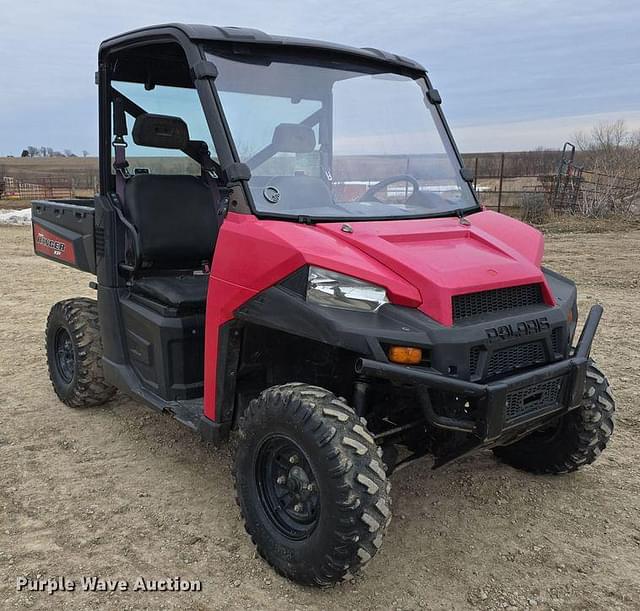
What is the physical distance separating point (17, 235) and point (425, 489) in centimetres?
1461

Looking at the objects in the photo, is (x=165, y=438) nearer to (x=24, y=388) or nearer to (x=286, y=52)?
(x=24, y=388)

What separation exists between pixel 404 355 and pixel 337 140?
5.07 feet

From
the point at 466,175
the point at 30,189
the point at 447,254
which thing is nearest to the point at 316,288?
the point at 447,254

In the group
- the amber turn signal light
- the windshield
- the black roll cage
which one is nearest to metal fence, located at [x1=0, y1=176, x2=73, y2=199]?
the black roll cage

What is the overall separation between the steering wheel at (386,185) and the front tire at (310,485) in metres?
1.13

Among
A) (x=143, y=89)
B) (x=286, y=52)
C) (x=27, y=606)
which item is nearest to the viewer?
(x=27, y=606)

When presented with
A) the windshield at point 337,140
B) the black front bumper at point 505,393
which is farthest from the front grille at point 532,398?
A: the windshield at point 337,140

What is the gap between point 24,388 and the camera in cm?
528

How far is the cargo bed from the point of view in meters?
4.40

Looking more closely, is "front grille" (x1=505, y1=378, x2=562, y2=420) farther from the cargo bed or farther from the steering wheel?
the cargo bed

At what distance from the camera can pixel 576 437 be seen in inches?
140

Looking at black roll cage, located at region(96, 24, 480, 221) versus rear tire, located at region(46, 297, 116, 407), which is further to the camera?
rear tire, located at region(46, 297, 116, 407)

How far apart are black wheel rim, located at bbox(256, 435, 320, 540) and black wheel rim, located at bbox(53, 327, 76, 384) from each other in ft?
8.01

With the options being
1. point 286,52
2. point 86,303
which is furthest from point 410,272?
point 86,303
